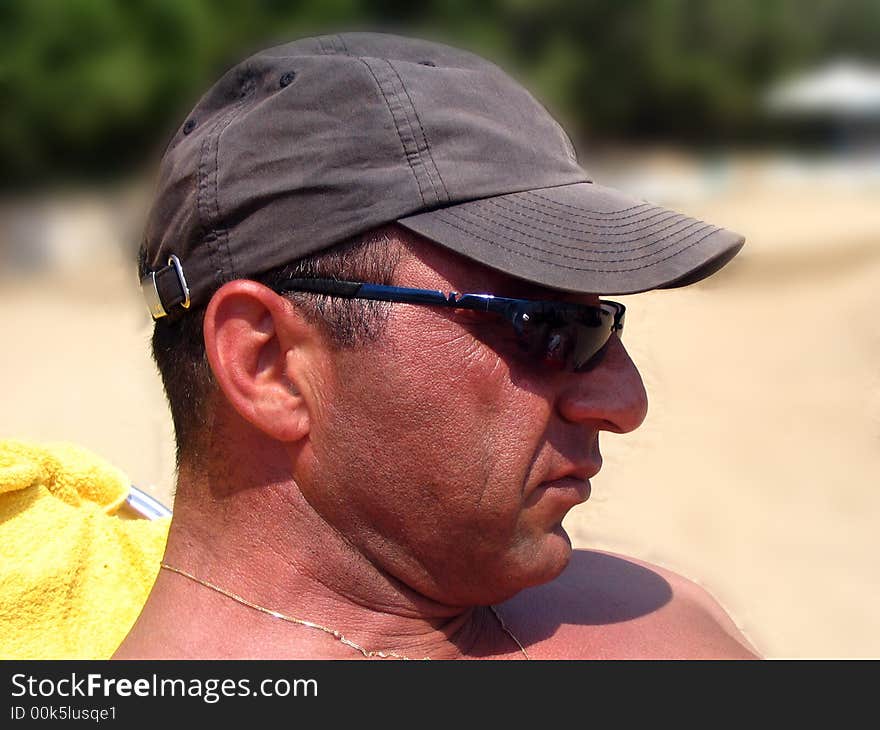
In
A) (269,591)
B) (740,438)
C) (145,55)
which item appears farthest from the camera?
(145,55)

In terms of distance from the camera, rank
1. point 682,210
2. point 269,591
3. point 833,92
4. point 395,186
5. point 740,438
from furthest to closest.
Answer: point 833,92 < point 740,438 < point 682,210 < point 269,591 < point 395,186

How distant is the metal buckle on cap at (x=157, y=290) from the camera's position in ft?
3.71

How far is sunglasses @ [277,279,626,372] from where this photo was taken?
106 cm

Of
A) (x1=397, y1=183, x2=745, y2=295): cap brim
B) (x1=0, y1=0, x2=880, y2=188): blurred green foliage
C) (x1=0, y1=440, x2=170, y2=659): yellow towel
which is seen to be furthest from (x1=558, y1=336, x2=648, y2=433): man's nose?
(x1=0, y1=0, x2=880, y2=188): blurred green foliage

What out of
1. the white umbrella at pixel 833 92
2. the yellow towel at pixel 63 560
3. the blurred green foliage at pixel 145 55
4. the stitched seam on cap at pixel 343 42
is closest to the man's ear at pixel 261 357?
the stitched seam on cap at pixel 343 42

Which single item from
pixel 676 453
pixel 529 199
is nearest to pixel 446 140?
pixel 529 199

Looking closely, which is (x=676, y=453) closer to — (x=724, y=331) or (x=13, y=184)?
(x=724, y=331)

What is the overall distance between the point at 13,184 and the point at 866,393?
12137 mm

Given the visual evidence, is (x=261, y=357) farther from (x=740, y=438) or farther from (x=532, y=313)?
(x=740, y=438)

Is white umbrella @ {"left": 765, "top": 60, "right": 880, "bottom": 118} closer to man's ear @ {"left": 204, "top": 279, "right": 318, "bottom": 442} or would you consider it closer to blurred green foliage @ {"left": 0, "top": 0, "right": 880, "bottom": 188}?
blurred green foliage @ {"left": 0, "top": 0, "right": 880, "bottom": 188}

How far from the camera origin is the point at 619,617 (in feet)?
4.66

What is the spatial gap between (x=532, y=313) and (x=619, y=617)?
0.57 meters

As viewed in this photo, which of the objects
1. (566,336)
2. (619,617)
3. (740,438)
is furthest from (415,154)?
(740,438)

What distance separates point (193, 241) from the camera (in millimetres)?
1109
